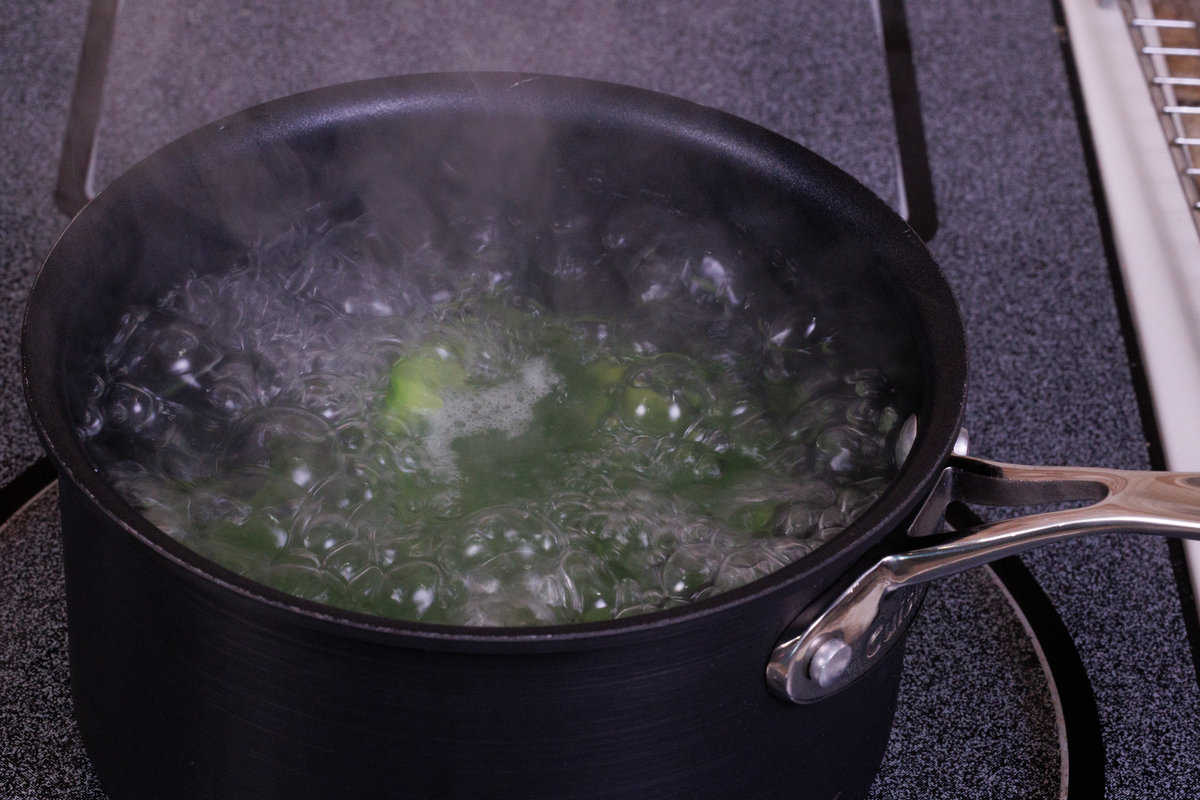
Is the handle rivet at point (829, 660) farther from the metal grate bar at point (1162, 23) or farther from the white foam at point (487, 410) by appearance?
the metal grate bar at point (1162, 23)

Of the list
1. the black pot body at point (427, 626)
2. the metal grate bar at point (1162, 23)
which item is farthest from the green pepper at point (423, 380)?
the metal grate bar at point (1162, 23)

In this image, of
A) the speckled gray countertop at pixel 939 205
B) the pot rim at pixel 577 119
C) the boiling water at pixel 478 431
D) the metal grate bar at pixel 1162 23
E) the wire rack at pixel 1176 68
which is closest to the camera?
the pot rim at pixel 577 119

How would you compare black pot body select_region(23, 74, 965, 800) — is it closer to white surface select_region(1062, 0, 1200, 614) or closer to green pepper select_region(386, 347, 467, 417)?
green pepper select_region(386, 347, 467, 417)

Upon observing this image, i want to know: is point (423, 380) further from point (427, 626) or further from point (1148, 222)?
point (1148, 222)

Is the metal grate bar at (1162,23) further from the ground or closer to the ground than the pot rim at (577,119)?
further from the ground

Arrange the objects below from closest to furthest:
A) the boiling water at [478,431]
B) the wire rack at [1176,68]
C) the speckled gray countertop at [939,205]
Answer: the boiling water at [478,431] → the speckled gray countertop at [939,205] → the wire rack at [1176,68]

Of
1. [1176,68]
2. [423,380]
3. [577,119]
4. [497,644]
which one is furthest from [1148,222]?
[497,644]

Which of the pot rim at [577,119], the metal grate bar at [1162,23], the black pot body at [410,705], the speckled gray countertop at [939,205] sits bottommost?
the speckled gray countertop at [939,205]

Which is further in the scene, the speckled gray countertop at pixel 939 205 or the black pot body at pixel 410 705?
the speckled gray countertop at pixel 939 205
